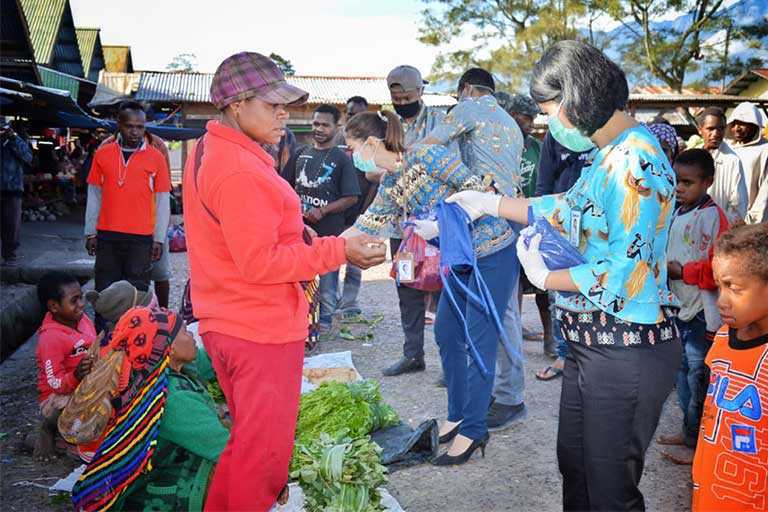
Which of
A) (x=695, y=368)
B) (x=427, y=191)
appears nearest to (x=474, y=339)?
(x=427, y=191)

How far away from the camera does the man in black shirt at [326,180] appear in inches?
273

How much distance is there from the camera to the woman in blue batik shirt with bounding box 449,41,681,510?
2.30 meters

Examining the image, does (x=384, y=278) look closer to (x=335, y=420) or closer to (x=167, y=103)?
(x=335, y=420)

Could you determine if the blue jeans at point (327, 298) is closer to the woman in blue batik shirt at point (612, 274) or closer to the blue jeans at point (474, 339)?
the blue jeans at point (474, 339)

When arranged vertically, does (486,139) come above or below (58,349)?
above

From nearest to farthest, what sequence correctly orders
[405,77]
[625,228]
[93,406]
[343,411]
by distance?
[625,228] → [93,406] → [343,411] → [405,77]

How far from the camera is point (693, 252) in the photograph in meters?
4.13

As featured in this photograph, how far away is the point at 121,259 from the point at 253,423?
416 cm

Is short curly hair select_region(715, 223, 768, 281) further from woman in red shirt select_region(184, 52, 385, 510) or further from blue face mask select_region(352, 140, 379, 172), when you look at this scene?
blue face mask select_region(352, 140, 379, 172)

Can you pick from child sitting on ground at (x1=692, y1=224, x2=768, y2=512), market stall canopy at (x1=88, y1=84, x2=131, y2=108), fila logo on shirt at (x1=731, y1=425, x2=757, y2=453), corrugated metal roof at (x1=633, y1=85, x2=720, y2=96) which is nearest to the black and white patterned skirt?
child sitting on ground at (x1=692, y1=224, x2=768, y2=512)

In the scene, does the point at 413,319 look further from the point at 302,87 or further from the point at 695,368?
the point at 302,87

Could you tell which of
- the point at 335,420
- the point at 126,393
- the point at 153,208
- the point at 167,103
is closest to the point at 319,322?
the point at 153,208

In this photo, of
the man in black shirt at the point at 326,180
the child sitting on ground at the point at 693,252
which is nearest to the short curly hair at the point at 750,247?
the child sitting on ground at the point at 693,252

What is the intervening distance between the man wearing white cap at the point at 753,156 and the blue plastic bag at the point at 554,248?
13.1ft
